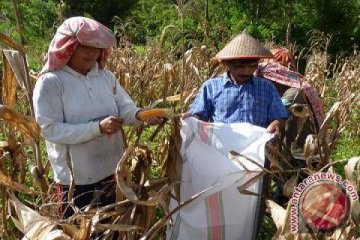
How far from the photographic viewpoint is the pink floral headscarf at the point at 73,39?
1935mm

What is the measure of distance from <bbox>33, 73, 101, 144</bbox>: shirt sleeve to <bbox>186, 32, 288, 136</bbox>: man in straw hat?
59cm

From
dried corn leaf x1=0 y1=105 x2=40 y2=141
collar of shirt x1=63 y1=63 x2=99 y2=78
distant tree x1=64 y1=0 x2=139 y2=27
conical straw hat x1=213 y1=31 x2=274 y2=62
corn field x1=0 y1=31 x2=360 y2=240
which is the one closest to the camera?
corn field x1=0 y1=31 x2=360 y2=240

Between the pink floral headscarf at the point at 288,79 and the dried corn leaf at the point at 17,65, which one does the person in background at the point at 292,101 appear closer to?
the pink floral headscarf at the point at 288,79

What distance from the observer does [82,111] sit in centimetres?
201

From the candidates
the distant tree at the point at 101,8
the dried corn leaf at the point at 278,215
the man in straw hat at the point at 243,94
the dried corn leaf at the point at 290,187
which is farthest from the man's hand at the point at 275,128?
the distant tree at the point at 101,8

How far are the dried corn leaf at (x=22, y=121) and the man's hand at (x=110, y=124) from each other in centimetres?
22

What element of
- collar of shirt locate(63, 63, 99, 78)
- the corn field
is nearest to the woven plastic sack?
the corn field

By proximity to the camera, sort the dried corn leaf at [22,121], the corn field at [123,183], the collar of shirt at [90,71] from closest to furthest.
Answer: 1. the corn field at [123,183]
2. the dried corn leaf at [22,121]
3. the collar of shirt at [90,71]

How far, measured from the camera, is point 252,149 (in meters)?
2.11

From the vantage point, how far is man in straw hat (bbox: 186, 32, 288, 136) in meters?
2.39

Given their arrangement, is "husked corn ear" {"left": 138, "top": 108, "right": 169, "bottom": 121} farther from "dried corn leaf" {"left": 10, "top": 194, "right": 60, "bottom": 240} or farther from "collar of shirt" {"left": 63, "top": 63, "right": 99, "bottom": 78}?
"dried corn leaf" {"left": 10, "top": 194, "right": 60, "bottom": 240}

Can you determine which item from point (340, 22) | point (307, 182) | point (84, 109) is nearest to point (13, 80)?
point (84, 109)

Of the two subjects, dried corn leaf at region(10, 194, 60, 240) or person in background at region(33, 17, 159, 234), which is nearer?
dried corn leaf at region(10, 194, 60, 240)

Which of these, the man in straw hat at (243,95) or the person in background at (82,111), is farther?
the man in straw hat at (243,95)
